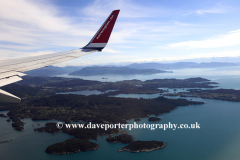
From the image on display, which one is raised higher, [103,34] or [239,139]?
[103,34]

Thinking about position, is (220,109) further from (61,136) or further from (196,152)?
(61,136)

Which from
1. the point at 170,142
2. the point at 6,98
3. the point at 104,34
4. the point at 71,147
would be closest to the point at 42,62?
the point at 104,34

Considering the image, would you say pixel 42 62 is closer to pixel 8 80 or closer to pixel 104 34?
pixel 8 80

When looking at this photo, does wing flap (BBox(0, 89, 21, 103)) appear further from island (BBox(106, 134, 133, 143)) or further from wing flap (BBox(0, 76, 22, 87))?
island (BBox(106, 134, 133, 143))

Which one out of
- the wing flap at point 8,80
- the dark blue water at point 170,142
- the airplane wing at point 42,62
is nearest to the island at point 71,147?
the dark blue water at point 170,142

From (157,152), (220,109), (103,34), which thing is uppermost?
(103,34)

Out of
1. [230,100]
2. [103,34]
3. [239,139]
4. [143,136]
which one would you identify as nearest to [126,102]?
[143,136]

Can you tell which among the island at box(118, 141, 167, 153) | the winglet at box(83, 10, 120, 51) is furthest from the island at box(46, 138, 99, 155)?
the winglet at box(83, 10, 120, 51)
